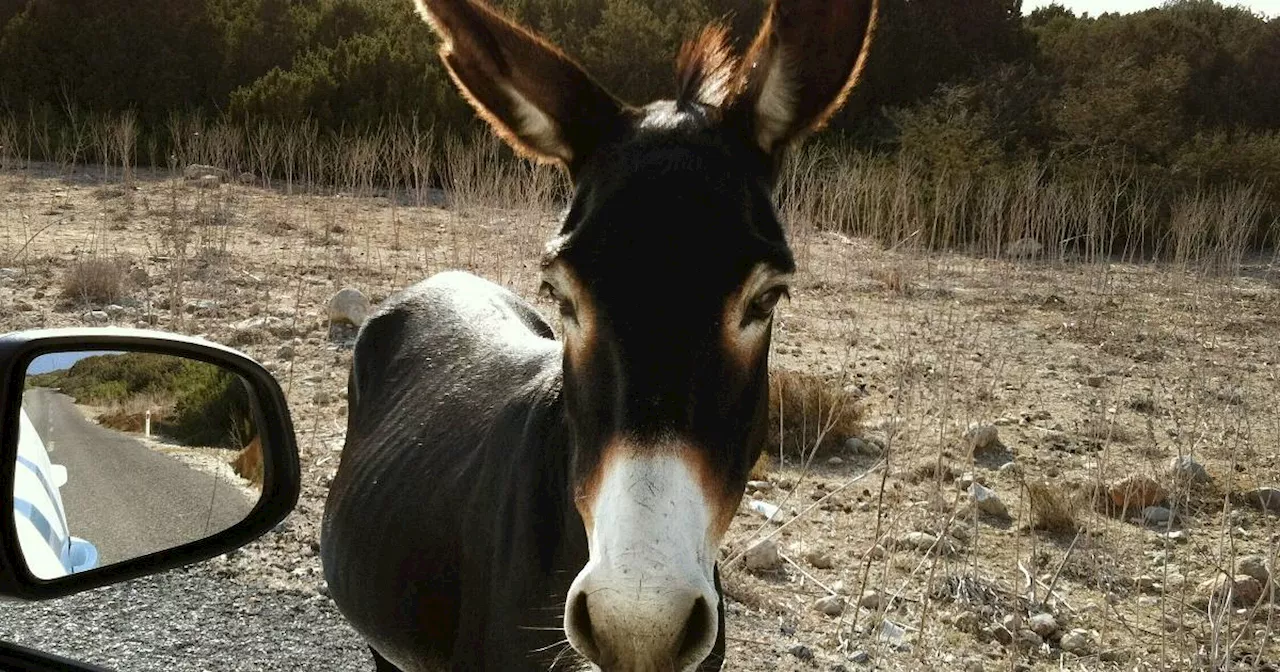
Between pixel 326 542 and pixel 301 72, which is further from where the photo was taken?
pixel 301 72

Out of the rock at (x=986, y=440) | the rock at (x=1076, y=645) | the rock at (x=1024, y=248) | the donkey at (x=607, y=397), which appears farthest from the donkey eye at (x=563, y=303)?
the rock at (x=1024, y=248)

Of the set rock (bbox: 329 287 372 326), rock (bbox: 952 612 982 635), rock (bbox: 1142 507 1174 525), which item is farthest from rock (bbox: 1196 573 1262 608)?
rock (bbox: 329 287 372 326)

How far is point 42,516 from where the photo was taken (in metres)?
2.10

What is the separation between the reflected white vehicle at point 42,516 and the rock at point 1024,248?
11404 millimetres

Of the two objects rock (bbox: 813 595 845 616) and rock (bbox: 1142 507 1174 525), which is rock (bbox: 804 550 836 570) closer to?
rock (bbox: 813 595 845 616)

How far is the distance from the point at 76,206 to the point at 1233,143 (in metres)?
18.5

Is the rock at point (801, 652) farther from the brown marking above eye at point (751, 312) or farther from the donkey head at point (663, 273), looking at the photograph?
the brown marking above eye at point (751, 312)

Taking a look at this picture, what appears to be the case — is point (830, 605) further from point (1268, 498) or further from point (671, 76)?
point (671, 76)

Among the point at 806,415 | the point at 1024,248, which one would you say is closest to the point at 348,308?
the point at 806,415

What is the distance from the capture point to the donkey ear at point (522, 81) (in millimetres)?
2176

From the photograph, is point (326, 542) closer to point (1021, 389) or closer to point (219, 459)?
point (219, 459)

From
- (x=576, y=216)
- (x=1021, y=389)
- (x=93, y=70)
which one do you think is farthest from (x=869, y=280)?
(x=93, y=70)

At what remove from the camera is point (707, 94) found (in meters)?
2.33

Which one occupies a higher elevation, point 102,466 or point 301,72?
point 301,72
